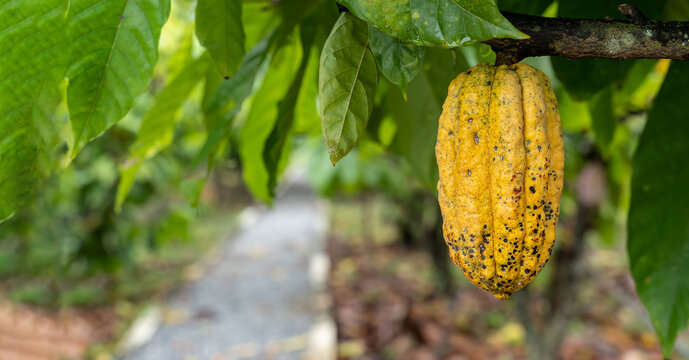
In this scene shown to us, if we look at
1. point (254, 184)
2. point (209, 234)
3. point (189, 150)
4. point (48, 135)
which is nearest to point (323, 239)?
point (209, 234)

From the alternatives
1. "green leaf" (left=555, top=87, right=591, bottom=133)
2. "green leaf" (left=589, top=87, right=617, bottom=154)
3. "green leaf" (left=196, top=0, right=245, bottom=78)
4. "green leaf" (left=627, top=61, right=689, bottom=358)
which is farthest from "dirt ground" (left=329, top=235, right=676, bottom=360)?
"green leaf" (left=196, top=0, right=245, bottom=78)

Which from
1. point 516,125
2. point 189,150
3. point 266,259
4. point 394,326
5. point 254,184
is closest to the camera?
point 516,125

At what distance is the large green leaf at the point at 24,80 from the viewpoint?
45 centimetres

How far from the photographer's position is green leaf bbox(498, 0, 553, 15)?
0.72 meters

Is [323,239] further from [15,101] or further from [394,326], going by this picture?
[15,101]

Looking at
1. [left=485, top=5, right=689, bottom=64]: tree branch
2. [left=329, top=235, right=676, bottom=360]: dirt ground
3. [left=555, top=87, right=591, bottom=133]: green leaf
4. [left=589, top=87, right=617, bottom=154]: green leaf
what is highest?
[left=485, top=5, right=689, bottom=64]: tree branch

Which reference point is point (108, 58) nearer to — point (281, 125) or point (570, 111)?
point (281, 125)

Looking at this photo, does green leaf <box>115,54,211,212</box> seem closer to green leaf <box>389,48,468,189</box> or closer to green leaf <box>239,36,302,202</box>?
green leaf <box>239,36,302,202</box>

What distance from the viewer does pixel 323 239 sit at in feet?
26.0

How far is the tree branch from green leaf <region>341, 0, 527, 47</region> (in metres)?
0.05

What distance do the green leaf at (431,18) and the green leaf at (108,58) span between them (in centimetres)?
19

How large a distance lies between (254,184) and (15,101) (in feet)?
1.87

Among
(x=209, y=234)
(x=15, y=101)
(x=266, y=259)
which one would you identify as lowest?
(x=209, y=234)

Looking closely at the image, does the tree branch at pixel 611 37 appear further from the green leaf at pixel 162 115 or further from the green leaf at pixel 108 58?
the green leaf at pixel 162 115
